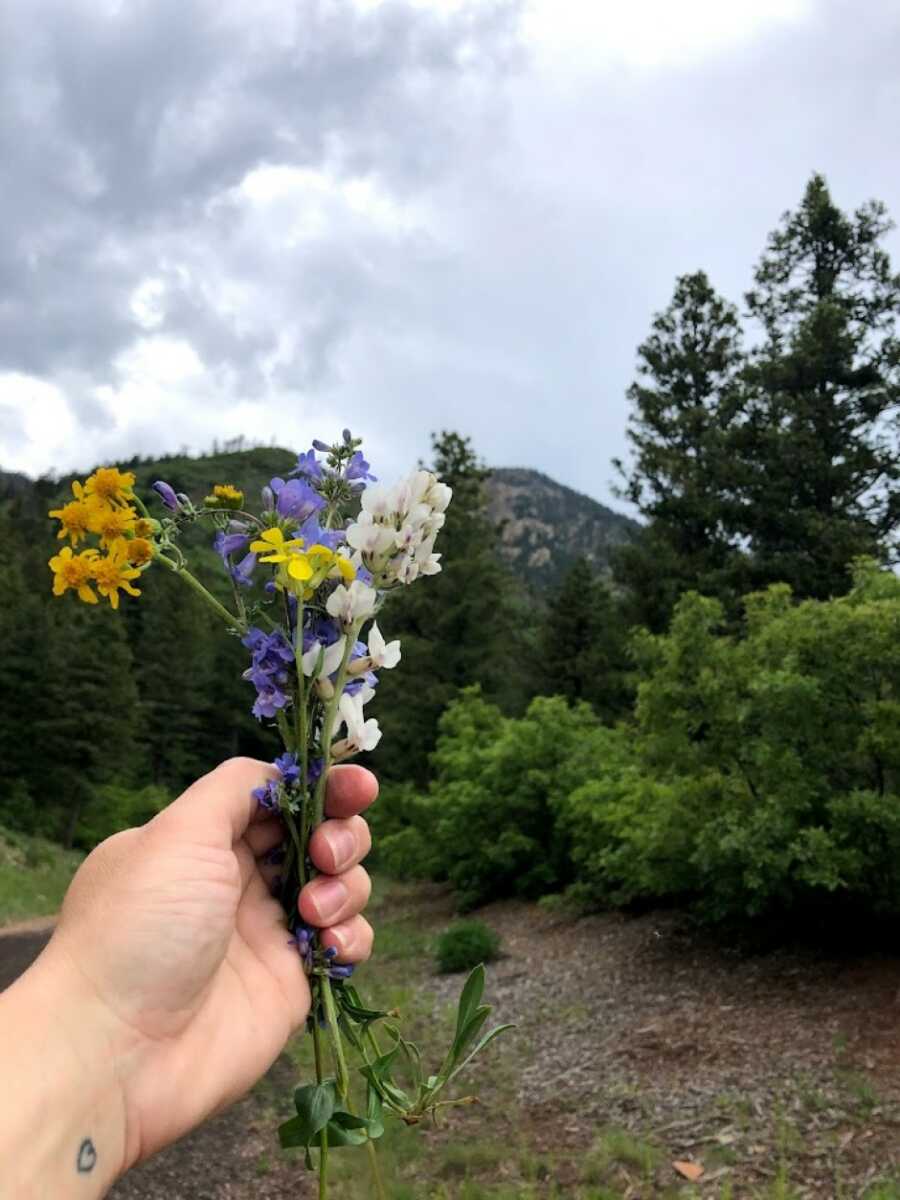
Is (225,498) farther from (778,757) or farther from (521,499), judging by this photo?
(521,499)

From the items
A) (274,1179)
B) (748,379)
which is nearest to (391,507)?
(274,1179)

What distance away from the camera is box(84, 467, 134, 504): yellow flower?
1.32 metres

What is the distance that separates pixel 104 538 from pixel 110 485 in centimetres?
7

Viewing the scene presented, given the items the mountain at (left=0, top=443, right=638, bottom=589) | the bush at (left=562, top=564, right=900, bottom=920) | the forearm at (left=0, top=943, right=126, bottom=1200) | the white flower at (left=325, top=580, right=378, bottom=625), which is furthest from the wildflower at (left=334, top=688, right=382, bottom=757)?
the mountain at (left=0, top=443, right=638, bottom=589)

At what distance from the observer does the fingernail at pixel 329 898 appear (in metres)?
1.47

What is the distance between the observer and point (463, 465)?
28.4m

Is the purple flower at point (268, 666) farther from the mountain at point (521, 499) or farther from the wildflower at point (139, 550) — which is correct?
the mountain at point (521, 499)

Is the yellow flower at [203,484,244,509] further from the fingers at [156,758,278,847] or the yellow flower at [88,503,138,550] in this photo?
the fingers at [156,758,278,847]

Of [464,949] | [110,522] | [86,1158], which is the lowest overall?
[464,949]

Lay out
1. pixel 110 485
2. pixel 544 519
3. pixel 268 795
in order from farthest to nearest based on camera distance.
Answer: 1. pixel 544 519
2. pixel 268 795
3. pixel 110 485

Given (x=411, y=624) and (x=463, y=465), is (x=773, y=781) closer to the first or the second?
(x=411, y=624)

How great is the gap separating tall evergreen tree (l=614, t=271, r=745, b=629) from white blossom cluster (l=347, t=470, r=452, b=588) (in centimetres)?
1787

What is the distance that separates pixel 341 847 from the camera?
147cm

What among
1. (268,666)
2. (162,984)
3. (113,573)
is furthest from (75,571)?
(162,984)
